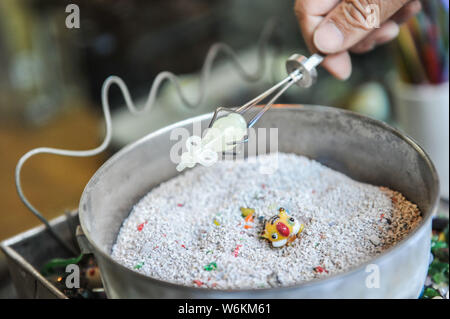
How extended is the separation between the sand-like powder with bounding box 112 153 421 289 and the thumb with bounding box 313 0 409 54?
0.14 meters

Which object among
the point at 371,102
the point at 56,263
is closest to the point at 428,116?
the point at 371,102

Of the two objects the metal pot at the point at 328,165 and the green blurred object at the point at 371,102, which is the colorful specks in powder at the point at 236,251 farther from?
the green blurred object at the point at 371,102

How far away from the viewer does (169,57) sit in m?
1.63

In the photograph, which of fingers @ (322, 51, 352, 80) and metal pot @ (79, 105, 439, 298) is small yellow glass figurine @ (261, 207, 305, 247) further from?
fingers @ (322, 51, 352, 80)

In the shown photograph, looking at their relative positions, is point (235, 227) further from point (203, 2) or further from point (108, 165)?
point (203, 2)

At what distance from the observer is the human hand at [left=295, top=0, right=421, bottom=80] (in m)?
0.54

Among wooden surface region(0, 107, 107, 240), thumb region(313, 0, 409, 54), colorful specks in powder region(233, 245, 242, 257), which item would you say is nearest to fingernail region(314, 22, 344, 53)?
thumb region(313, 0, 409, 54)

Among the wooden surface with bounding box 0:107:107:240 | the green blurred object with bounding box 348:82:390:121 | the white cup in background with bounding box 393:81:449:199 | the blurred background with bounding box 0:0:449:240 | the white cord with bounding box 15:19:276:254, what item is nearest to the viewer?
the white cord with bounding box 15:19:276:254

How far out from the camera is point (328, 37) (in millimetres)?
551

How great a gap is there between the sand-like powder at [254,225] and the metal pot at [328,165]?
0.01m

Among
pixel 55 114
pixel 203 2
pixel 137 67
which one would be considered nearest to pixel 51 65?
pixel 55 114

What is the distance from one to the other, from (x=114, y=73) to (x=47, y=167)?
44cm

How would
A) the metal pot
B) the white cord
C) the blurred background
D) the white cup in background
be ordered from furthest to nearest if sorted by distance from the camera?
the blurred background → the white cup in background → the white cord → the metal pot

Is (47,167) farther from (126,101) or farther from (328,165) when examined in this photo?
(328,165)
